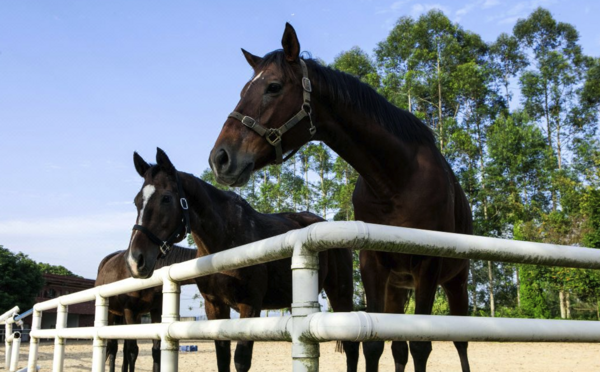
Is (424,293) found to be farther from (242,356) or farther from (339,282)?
(339,282)

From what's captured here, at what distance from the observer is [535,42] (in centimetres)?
3884

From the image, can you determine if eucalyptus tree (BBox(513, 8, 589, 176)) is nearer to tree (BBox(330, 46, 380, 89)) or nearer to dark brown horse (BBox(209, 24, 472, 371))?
tree (BBox(330, 46, 380, 89))

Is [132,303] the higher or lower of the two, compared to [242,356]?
higher

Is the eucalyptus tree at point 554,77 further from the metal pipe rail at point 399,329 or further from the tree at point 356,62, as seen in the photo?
the metal pipe rail at point 399,329

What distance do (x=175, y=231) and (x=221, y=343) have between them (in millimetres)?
1017

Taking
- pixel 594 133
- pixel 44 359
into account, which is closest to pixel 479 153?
pixel 594 133

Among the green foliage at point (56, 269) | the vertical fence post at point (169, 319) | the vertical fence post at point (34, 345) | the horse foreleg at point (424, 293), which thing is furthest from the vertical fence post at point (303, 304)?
the green foliage at point (56, 269)

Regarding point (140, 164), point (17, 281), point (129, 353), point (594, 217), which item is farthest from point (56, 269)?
point (140, 164)

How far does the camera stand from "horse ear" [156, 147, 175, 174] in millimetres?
4516

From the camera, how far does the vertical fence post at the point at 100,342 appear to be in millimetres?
3945

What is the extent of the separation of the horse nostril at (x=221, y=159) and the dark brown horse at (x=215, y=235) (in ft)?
3.81

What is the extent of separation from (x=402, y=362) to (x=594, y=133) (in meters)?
38.8

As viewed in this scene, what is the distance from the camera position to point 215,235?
15.8ft

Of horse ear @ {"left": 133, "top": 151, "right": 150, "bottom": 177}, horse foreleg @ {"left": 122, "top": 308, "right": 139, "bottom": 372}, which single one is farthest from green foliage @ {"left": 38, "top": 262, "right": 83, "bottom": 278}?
horse ear @ {"left": 133, "top": 151, "right": 150, "bottom": 177}
